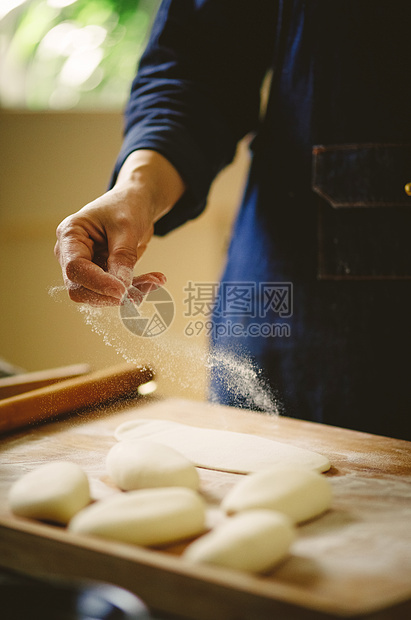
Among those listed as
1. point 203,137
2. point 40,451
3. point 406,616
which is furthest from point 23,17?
point 406,616

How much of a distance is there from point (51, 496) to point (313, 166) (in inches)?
22.6

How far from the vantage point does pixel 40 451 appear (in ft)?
2.28

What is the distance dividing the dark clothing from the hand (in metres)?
0.09

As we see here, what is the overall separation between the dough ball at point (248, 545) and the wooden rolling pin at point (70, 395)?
375mm

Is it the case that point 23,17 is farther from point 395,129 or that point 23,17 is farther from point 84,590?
point 84,590

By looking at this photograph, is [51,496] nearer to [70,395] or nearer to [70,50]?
[70,395]

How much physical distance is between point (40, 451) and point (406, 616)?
0.44 meters

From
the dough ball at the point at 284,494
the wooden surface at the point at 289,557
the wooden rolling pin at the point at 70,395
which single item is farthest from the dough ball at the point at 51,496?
the wooden rolling pin at the point at 70,395

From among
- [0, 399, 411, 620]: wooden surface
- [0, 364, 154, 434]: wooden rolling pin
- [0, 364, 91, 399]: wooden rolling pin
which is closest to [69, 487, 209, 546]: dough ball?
[0, 399, 411, 620]: wooden surface

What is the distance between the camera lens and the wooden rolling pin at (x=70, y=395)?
74cm

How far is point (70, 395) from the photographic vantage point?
2.60 feet

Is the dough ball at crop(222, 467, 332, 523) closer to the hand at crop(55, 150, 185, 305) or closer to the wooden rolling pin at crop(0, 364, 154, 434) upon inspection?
the hand at crop(55, 150, 185, 305)

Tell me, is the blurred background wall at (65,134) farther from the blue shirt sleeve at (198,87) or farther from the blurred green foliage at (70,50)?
the blue shirt sleeve at (198,87)

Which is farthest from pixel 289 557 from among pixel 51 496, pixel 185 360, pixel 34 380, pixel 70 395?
pixel 34 380
